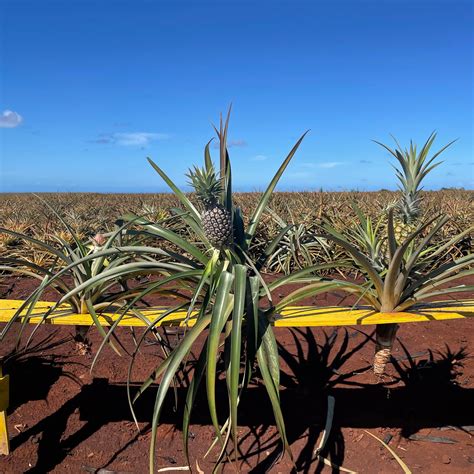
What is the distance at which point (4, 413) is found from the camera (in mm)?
2166

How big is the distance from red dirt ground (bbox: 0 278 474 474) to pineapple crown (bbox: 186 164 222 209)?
1.29m

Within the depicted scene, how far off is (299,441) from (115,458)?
0.91m

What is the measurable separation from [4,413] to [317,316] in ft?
5.13

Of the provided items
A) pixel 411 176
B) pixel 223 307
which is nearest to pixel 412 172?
pixel 411 176

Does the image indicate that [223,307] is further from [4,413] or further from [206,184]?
[4,413]

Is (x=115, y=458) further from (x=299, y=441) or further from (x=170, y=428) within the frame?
(x=299, y=441)

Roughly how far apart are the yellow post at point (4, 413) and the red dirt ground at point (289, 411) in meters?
0.07

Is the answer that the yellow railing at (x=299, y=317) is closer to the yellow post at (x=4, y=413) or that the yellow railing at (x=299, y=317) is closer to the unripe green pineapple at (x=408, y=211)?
the yellow post at (x=4, y=413)

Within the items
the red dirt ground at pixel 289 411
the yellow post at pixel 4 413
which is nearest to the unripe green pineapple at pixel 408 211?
the red dirt ground at pixel 289 411

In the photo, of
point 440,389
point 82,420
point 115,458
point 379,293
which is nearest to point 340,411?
point 440,389

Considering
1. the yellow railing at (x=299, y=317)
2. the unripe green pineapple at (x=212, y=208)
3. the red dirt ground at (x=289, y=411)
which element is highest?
the unripe green pineapple at (x=212, y=208)

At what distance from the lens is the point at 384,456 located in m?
2.14

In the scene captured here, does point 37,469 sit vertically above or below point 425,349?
below

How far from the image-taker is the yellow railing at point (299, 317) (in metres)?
1.78
